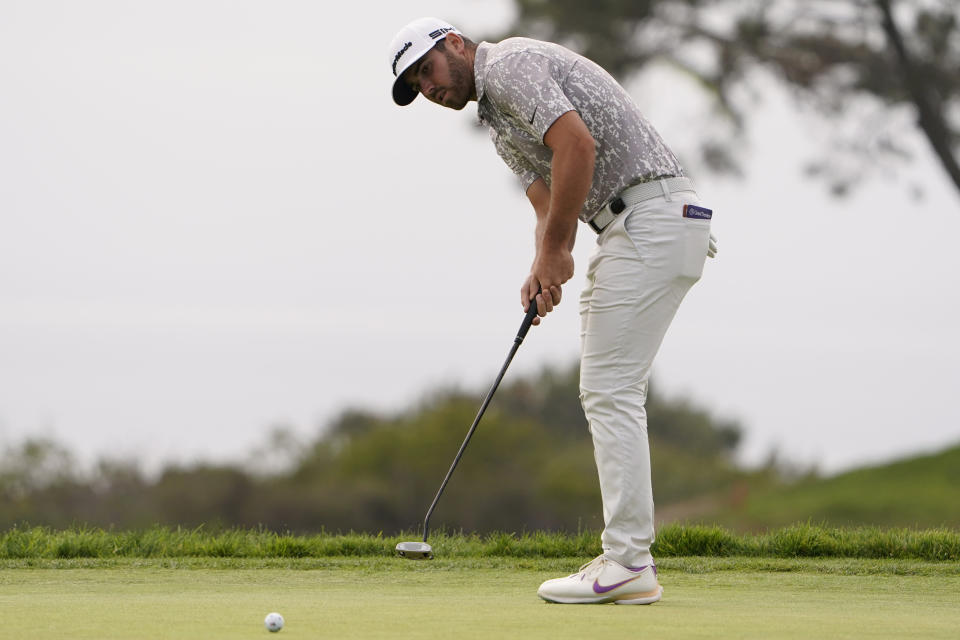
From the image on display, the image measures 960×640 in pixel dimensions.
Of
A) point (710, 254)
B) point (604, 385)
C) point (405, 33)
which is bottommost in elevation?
point (604, 385)

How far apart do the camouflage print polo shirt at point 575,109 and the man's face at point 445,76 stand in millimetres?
63

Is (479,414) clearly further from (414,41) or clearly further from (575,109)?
(414,41)

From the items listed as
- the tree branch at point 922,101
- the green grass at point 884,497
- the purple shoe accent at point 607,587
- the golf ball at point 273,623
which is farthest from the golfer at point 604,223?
the green grass at point 884,497

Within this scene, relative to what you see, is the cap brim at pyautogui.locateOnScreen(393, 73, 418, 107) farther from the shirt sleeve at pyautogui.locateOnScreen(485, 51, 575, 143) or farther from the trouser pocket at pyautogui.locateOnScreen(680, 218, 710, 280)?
the trouser pocket at pyautogui.locateOnScreen(680, 218, 710, 280)

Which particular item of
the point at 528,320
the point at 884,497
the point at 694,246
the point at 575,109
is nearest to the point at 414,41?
the point at 575,109

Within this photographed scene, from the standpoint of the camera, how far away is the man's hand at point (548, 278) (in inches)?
166

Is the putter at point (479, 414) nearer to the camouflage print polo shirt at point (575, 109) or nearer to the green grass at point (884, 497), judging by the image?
the camouflage print polo shirt at point (575, 109)

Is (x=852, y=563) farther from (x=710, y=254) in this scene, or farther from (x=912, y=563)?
(x=710, y=254)

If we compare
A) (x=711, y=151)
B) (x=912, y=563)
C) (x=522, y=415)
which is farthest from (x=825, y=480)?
(x=522, y=415)

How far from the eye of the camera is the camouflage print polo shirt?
4.05m

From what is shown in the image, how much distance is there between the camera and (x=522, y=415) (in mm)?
45062

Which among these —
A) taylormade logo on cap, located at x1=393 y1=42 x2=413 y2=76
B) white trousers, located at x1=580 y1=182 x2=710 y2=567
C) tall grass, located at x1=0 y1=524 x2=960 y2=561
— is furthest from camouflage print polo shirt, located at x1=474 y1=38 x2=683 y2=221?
tall grass, located at x1=0 y1=524 x2=960 y2=561

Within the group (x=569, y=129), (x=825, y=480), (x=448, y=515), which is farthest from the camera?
(x=448, y=515)

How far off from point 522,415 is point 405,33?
41128 millimetres
